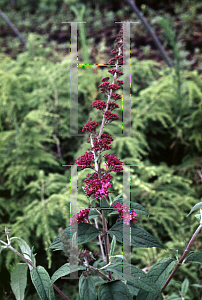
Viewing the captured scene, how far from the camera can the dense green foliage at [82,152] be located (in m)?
1.21

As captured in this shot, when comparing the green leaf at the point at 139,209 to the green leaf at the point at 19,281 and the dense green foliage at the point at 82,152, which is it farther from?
the dense green foliage at the point at 82,152

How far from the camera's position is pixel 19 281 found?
56 centimetres

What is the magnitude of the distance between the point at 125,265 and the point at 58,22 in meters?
5.05

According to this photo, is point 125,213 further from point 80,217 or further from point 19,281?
point 19,281

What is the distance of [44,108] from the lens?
1678mm

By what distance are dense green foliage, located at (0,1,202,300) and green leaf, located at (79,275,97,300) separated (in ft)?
2.03

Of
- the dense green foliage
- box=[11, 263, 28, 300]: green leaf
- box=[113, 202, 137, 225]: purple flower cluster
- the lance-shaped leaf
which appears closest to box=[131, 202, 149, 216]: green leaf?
box=[113, 202, 137, 225]: purple flower cluster

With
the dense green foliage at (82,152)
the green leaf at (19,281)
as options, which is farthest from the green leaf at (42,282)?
the dense green foliage at (82,152)

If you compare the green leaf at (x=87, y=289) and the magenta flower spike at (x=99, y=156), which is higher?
the magenta flower spike at (x=99, y=156)

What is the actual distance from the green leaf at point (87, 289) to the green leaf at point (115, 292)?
0.06 ft

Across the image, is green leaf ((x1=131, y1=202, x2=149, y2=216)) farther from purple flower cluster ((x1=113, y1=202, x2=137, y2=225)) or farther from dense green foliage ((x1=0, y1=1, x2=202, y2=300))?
dense green foliage ((x1=0, y1=1, x2=202, y2=300))

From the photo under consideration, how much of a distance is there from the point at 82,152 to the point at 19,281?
2.89 feet

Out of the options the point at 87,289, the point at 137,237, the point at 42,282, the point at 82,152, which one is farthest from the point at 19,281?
the point at 82,152

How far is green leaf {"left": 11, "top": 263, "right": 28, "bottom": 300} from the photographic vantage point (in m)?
0.55
